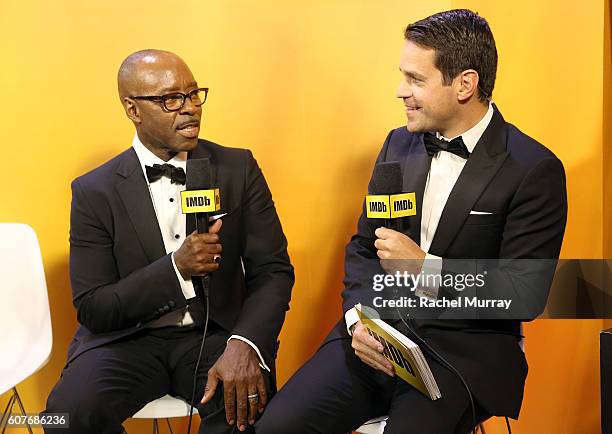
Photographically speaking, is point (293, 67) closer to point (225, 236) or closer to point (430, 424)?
point (225, 236)

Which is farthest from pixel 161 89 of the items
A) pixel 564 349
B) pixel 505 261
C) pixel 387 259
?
pixel 564 349

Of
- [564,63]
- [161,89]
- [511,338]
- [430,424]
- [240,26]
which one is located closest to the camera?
[430,424]

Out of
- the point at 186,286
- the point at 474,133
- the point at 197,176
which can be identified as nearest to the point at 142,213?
A: the point at 186,286

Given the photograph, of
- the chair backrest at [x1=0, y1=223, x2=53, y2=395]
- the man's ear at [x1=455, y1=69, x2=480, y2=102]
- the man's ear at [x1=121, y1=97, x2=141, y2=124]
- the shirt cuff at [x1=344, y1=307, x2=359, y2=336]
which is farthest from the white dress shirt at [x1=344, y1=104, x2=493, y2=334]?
the chair backrest at [x1=0, y1=223, x2=53, y2=395]

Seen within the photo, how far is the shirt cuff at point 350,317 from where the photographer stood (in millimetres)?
3140

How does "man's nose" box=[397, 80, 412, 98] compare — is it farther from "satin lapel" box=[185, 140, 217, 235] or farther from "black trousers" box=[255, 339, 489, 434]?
"black trousers" box=[255, 339, 489, 434]

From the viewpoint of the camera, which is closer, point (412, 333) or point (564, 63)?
point (412, 333)

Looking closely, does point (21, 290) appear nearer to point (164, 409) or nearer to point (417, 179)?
point (164, 409)

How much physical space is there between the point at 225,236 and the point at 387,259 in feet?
2.60

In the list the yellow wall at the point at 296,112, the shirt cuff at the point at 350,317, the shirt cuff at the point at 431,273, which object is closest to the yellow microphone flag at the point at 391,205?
the shirt cuff at the point at 431,273

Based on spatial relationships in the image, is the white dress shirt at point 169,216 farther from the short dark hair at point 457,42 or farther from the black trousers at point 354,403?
the short dark hair at point 457,42

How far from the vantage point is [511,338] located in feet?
10.0

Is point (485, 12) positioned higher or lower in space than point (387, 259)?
higher

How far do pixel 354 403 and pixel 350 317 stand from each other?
0.30m
